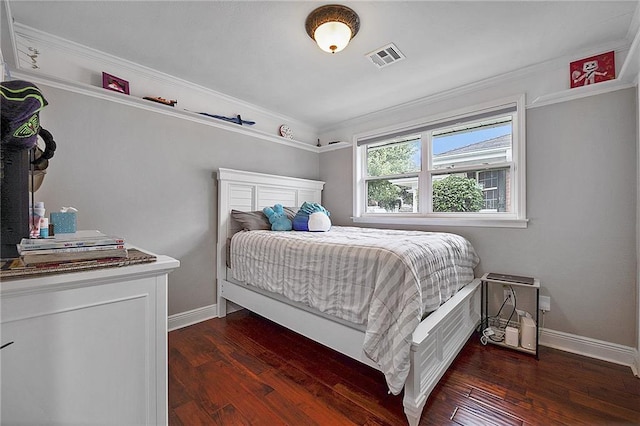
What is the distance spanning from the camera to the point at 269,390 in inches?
62.8

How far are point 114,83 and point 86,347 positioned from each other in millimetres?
2256

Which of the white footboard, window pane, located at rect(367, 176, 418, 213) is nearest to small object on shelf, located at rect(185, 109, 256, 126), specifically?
window pane, located at rect(367, 176, 418, 213)

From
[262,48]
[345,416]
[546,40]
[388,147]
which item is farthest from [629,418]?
[262,48]

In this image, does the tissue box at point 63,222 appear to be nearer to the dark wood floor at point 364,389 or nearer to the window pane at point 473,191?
the dark wood floor at point 364,389

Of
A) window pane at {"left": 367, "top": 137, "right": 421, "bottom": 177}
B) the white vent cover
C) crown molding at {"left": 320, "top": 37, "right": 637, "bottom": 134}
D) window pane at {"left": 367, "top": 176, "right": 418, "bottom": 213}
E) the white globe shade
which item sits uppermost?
the white vent cover

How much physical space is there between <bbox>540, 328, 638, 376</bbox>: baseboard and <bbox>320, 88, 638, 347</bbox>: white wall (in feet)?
0.12

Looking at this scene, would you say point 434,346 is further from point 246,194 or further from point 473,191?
point 246,194

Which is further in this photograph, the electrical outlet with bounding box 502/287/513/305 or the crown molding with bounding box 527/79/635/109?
the electrical outlet with bounding box 502/287/513/305

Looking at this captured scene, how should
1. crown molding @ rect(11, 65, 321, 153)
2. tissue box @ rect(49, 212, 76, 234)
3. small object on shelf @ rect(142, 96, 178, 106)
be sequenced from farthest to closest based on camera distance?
small object on shelf @ rect(142, 96, 178, 106)
crown molding @ rect(11, 65, 321, 153)
tissue box @ rect(49, 212, 76, 234)

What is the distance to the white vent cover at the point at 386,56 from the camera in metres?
2.06

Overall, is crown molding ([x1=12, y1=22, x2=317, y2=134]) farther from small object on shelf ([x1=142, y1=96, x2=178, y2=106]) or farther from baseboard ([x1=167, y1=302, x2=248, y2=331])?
baseboard ([x1=167, y1=302, x2=248, y2=331])

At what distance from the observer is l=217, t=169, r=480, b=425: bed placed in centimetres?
133

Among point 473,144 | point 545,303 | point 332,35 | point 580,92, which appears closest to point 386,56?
point 332,35

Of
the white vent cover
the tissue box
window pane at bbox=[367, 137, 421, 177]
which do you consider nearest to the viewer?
the tissue box
